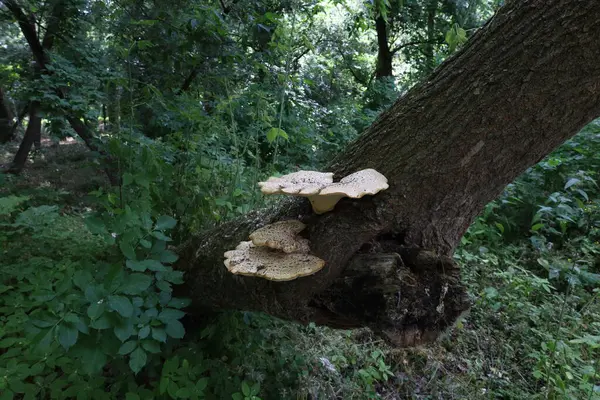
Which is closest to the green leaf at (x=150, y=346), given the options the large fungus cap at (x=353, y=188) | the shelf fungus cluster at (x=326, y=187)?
the shelf fungus cluster at (x=326, y=187)

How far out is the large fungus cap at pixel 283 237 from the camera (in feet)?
4.97

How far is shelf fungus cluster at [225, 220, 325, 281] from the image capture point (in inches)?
55.9

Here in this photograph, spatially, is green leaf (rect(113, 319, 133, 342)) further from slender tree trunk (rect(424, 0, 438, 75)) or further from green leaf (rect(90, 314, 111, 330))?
slender tree trunk (rect(424, 0, 438, 75))

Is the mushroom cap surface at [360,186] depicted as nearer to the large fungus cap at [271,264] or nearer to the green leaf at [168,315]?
the large fungus cap at [271,264]

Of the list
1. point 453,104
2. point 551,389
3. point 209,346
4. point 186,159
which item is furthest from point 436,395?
point 186,159

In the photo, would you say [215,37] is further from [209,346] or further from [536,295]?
[536,295]

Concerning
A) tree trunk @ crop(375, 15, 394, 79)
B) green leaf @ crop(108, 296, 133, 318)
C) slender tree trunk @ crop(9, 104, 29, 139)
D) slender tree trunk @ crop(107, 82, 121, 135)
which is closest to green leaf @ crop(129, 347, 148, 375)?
green leaf @ crop(108, 296, 133, 318)

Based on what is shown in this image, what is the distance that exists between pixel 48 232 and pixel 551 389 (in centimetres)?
384

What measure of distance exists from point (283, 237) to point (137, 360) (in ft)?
2.70

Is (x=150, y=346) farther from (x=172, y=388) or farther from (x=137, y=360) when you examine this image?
(x=172, y=388)

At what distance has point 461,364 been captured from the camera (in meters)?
2.78

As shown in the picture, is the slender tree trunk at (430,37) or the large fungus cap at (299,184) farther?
the slender tree trunk at (430,37)

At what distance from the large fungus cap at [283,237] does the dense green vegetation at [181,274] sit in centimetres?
51

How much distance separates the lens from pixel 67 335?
1.39 m
